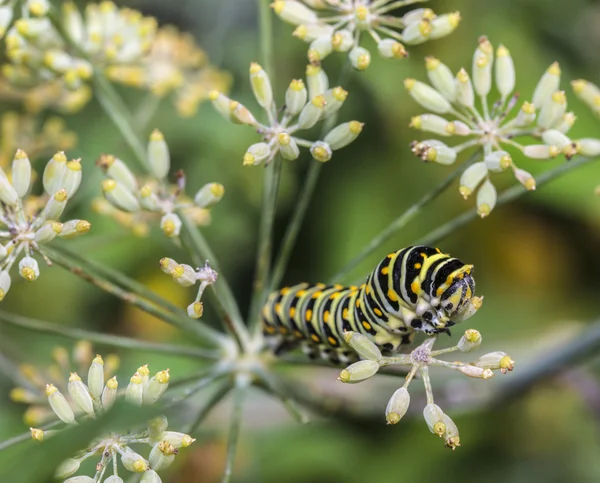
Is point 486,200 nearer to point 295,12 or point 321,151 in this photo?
point 321,151

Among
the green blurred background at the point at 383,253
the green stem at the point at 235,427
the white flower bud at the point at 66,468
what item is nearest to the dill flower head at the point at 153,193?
the green stem at the point at 235,427

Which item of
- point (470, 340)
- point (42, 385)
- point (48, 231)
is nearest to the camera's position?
point (470, 340)

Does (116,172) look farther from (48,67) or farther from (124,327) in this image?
(124,327)

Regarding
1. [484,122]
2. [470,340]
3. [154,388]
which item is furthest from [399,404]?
[484,122]

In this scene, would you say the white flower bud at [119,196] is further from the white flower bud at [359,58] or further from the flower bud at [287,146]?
the white flower bud at [359,58]

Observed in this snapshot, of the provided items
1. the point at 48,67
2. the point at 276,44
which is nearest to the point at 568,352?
the point at 48,67
